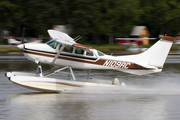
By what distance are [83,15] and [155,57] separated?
2723cm

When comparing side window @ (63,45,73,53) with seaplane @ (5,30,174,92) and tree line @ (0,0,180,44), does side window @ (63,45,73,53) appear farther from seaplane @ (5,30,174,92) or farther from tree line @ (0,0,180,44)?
tree line @ (0,0,180,44)

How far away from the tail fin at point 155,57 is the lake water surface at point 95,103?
0.88 metres

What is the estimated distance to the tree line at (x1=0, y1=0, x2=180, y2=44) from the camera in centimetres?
3831

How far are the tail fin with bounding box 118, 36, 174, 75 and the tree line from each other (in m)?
26.9

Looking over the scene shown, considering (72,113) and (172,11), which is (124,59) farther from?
(172,11)

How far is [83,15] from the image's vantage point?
37500mm

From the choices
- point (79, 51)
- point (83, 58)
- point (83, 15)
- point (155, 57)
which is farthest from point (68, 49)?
point (83, 15)

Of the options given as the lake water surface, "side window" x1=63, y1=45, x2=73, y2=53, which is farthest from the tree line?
"side window" x1=63, y1=45, x2=73, y2=53

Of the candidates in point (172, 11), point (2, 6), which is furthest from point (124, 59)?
point (172, 11)

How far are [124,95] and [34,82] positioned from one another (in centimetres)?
302

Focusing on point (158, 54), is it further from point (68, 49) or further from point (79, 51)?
point (68, 49)

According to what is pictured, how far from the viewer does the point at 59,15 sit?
134ft

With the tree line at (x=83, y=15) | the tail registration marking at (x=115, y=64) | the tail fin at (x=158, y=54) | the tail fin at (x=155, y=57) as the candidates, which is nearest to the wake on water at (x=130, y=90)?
the tail fin at (x=155, y=57)

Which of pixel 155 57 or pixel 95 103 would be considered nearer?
pixel 95 103
